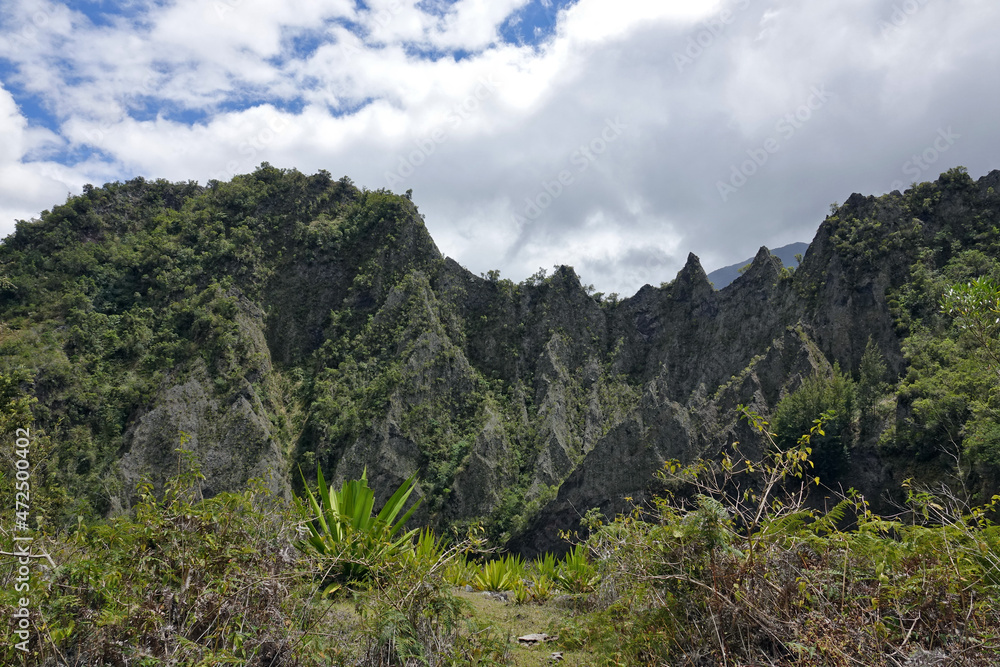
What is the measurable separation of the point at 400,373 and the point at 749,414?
130ft

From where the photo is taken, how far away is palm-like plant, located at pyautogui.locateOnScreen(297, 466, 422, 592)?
4.23 m

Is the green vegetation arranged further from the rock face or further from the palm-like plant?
the rock face

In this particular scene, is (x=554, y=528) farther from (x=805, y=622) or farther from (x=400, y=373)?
(x=805, y=622)

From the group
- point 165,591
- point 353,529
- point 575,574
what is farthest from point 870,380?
point 165,591

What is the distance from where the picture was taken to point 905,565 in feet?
10.1

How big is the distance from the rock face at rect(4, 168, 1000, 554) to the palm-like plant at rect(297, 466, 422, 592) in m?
23.5

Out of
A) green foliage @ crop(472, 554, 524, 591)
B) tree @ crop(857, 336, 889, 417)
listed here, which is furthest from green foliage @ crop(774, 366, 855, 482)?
green foliage @ crop(472, 554, 524, 591)

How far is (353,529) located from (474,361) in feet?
144

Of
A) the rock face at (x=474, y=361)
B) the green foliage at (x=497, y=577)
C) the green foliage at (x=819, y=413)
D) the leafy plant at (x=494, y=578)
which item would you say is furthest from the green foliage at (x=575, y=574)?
the green foliage at (x=819, y=413)

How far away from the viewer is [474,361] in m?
48.3

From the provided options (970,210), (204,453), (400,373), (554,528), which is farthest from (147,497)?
(970,210)

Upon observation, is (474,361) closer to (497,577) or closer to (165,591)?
(497,577)

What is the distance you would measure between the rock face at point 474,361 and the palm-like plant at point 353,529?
77.2 ft

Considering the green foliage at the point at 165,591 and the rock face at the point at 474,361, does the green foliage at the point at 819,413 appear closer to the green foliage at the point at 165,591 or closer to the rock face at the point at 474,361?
the rock face at the point at 474,361
